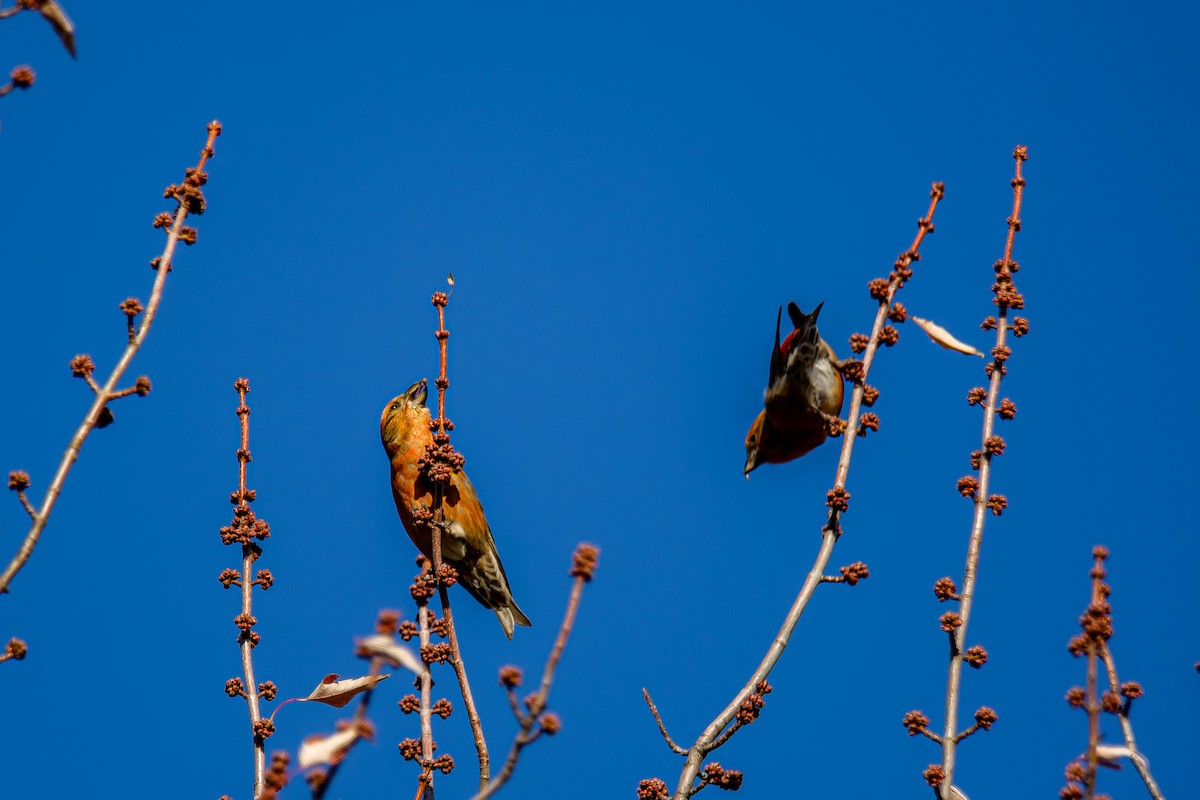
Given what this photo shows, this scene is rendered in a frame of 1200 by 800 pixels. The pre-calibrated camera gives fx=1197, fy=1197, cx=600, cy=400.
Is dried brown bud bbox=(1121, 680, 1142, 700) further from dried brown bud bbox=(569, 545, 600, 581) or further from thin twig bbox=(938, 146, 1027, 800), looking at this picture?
dried brown bud bbox=(569, 545, 600, 581)

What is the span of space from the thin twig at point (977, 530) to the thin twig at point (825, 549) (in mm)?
314

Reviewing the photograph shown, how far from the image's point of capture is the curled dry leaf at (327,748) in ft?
7.38

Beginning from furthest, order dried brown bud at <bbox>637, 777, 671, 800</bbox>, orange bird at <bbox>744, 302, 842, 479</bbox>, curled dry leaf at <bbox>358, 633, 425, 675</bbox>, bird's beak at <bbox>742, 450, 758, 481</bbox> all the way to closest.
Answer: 1. bird's beak at <bbox>742, 450, 758, 481</bbox>
2. orange bird at <bbox>744, 302, 842, 479</bbox>
3. dried brown bud at <bbox>637, 777, 671, 800</bbox>
4. curled dry leaf at <bbox>358, 633, 425, 675</bbox>

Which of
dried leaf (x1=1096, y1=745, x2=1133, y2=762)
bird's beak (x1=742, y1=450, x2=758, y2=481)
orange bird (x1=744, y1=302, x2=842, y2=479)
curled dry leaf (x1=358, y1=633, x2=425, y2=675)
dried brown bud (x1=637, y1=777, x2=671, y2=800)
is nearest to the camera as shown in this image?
curled dry leaf (x1=358, y1=633, x2=425, y2=675)

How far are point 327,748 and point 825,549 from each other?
170 centimetres

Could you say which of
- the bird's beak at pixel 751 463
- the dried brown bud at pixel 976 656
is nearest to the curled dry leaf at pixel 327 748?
the dried brown bud at pixel 976 656

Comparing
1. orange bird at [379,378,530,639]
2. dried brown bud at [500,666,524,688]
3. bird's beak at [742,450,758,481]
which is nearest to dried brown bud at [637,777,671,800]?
dried brown bud at [500,666,524,688]

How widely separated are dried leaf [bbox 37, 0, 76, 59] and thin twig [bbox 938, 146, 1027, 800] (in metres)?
2.75

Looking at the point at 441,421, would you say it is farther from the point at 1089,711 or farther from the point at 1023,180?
the point at 1089,711

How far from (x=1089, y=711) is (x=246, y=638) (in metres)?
2.64

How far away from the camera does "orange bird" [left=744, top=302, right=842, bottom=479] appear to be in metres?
6.87

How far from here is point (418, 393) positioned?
24.0ft

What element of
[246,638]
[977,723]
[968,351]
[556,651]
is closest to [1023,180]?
[968,351]

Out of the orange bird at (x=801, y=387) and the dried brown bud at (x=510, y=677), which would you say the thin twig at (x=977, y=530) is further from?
the orange bird at (x=801, y=387)
